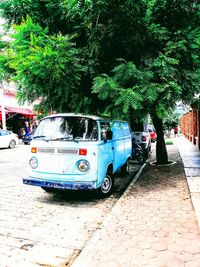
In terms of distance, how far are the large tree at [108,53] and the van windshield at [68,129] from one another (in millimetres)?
652

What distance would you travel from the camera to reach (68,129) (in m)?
6.10

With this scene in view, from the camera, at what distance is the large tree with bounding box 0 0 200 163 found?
5680 millimetres

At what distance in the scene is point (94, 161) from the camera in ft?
18.4

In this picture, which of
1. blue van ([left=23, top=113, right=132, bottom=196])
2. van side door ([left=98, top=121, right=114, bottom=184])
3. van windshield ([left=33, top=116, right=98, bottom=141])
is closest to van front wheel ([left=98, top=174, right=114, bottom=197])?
blue van ([left=23, top=113, right=132, bottom=196])

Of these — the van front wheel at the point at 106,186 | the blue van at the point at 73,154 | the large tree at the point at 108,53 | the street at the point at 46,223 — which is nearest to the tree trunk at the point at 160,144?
the large tree at the point at 108,53

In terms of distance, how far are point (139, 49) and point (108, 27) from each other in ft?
3.49

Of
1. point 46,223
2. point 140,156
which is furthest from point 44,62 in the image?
point 140,156

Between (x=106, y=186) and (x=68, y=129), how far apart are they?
1.78m

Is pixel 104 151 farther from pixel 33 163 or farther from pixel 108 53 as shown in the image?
pixel 108 53

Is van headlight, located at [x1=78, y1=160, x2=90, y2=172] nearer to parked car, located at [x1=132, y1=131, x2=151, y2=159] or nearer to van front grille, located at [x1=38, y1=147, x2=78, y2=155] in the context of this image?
van front grille, located at [x1=38, y1=147, x2=78, y2=155]

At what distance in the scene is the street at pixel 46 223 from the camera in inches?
141

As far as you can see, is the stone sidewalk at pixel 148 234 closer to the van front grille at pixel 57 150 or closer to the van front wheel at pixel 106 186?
the van front wheel at pixel 106 186

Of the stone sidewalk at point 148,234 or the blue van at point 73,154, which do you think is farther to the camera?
the blue van at point 73,154

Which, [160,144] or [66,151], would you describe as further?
[160,144]
